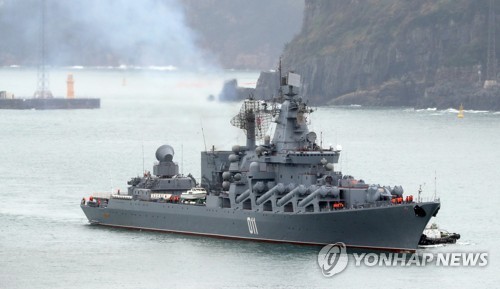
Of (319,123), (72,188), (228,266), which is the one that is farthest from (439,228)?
(319,123)

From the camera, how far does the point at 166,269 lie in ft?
246

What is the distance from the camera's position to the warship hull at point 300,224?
76.9 m

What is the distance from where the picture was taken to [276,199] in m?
80.8

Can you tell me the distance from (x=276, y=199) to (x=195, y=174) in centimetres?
3420

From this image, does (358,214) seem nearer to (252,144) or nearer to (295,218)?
(295,218)
